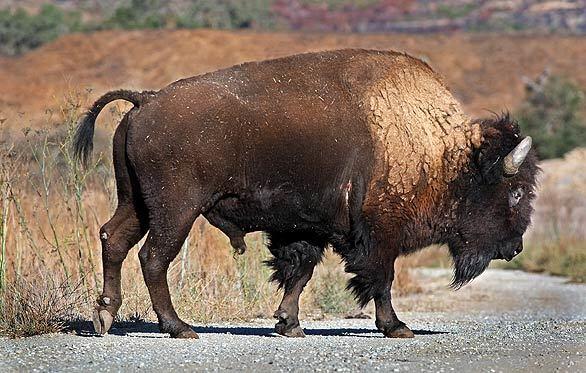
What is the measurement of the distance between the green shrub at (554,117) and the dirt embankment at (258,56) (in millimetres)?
4075

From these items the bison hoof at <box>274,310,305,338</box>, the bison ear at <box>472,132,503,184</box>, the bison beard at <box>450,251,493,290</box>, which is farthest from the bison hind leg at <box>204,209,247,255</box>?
the bison ear at <box>472,132,503,184</box>

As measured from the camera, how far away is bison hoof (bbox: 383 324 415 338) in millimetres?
11555

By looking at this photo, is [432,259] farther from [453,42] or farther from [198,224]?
[453,42]

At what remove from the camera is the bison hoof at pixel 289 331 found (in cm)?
1172

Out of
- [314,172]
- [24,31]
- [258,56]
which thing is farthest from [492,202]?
[24,31]

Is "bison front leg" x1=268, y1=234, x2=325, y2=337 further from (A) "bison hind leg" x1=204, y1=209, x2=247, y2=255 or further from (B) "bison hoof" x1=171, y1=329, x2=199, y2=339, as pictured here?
(B) "bison hoof" x1=171, y1=329, x2=199, y2=339

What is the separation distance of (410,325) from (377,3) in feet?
252

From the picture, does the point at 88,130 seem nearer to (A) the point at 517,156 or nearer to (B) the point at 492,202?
(B) the point at 492,202

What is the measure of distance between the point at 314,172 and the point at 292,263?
1.10 meters

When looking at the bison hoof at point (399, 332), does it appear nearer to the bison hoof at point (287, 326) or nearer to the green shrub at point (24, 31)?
the bison hoof at point (287, 326)

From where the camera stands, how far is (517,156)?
39.1 ft

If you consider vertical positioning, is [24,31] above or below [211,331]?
below

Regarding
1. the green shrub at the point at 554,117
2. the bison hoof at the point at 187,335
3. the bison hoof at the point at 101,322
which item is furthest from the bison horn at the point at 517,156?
the green shrub at the point at 554,117

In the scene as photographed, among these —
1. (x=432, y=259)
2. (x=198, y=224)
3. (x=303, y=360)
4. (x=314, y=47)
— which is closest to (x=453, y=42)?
(x=314, y=47)
